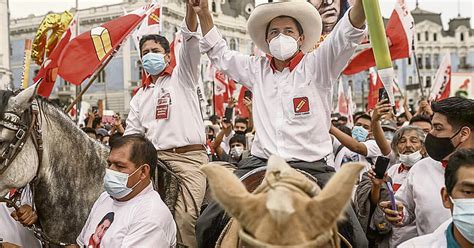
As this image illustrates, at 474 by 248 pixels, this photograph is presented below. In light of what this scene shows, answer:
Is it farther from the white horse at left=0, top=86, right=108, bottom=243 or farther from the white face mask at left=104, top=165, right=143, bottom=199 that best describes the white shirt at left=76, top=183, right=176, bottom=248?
the white horse at left=0, top=86, right=108, bottom=243

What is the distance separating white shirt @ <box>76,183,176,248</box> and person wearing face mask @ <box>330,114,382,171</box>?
102 inches

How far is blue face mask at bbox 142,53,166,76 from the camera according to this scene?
5484mm

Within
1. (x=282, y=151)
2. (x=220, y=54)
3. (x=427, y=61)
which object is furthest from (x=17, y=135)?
(x=427, y=61)

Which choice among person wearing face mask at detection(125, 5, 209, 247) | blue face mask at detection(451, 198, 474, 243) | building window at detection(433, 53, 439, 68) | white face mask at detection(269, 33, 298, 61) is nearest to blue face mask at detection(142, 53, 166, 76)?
person wearing face mask at detection(125, 5, 209, 247)

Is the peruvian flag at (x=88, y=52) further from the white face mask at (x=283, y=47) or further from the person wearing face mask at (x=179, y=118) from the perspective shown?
the white face mask at (x=283, y=47)

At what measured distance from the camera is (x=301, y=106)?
4.15 m

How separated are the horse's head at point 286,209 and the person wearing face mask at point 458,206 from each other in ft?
4.21

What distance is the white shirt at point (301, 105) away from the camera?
13.6 ft

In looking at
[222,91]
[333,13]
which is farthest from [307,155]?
[222,91]

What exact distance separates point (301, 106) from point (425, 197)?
1.25 metres

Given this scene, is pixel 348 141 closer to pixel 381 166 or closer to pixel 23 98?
pixel 381 166

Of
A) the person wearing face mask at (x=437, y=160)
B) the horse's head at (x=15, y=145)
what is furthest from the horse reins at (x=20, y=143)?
the person wearing face mask at (x=437, y=160)

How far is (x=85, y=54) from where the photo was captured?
345 inches

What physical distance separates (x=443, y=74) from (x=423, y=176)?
10146 mm
